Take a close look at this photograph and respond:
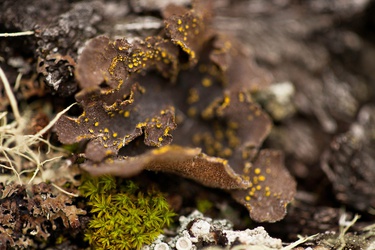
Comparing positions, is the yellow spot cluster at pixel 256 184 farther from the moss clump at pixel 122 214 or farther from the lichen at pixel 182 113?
the moss clump at pixel 122 214

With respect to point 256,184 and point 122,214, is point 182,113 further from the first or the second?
point 122,214

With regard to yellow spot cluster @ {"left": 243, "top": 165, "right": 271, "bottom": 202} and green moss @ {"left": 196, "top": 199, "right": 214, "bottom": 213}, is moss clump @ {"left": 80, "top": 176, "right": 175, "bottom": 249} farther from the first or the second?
yellow spot cluster @ {"left": 243, "top": 165, "right": 271, "bottom": 202}

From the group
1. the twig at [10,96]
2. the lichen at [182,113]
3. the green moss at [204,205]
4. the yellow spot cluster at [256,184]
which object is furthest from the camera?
the green moss at [204,205]

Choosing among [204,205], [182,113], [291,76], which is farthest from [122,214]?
[291,76]

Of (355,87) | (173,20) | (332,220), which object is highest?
(173,20)

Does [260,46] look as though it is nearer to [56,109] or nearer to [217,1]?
[217,1]

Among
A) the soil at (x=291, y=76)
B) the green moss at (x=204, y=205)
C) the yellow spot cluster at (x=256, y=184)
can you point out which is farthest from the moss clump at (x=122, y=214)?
the yellow spot cluster at (x=256, y=184)

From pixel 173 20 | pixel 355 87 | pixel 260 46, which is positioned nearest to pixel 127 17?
pixel 173 20
